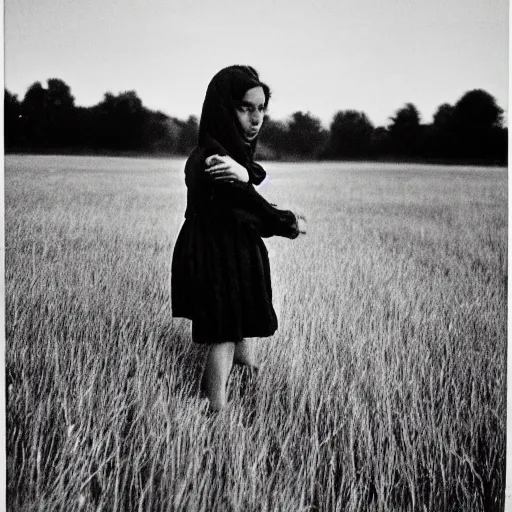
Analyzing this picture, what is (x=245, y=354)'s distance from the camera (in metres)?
1.59

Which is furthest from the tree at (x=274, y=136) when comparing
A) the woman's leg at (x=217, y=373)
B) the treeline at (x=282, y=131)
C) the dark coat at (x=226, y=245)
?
the woman's leg at (x=217, y=373)

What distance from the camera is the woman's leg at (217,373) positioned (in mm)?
1521

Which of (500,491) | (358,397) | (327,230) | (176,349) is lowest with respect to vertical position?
(500,491)

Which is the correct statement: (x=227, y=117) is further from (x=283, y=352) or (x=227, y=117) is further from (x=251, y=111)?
(x=283, y=352)

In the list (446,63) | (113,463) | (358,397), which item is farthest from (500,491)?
(446,63)

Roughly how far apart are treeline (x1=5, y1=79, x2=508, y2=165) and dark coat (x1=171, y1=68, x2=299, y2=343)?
15 cm

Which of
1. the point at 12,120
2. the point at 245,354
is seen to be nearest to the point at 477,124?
the point at 245,354

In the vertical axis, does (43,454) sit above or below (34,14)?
below

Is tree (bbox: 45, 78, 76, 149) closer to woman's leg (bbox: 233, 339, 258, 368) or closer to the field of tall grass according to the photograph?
the field of tall grass

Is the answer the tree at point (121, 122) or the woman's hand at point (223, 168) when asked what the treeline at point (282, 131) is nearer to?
the tree at point (121, 122)

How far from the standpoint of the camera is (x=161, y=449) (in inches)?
58.7

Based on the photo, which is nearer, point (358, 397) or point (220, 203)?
point (220, 203)

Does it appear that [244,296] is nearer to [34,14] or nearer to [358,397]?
[358,397]

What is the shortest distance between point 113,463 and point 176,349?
306 mm
